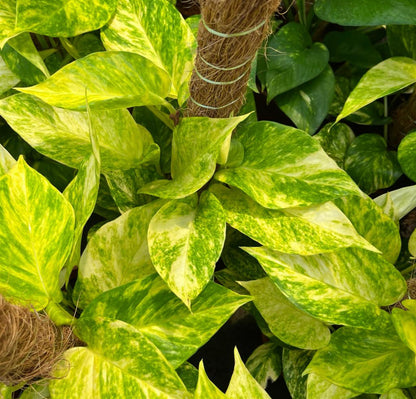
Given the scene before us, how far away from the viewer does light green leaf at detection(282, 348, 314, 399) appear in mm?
1013

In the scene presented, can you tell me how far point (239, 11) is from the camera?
64cm

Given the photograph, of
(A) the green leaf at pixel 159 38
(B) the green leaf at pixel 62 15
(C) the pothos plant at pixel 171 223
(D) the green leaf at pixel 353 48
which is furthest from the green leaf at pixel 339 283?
(D) the green leaf at pixel 353 48

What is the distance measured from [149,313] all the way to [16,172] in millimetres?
264

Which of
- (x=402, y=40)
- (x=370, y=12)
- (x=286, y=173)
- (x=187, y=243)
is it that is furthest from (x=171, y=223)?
(x=402, y=40)

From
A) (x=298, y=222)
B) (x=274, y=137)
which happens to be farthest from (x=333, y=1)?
(x=298, y=222)

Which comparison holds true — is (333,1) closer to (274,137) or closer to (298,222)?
(274,137)

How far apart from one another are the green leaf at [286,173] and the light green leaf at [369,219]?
0.10 m

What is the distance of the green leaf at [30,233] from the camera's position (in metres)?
0.68

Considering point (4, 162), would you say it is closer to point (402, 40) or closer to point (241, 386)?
point (241, 386)

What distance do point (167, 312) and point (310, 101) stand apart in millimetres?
590

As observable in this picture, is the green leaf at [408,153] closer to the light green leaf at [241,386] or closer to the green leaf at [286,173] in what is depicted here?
the green leaf at [286,173]

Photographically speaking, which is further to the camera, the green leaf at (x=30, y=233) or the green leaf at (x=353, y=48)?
the green leaf at (x=353, y=48)

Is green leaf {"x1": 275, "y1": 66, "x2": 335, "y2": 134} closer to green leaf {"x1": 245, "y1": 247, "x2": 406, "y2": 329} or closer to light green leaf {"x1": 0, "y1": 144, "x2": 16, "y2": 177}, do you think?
green leaf {"x1": 245, "y1": 247, "x2": 406, "y2": 329}

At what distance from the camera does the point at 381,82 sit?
1030 mm
